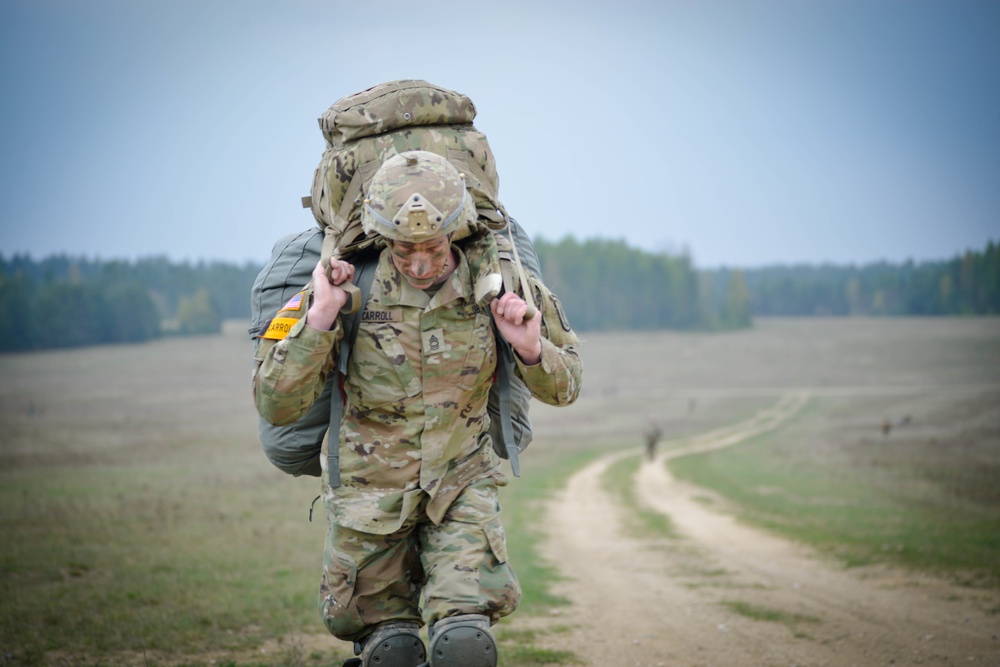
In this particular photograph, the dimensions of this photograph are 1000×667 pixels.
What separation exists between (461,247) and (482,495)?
52.1 inches

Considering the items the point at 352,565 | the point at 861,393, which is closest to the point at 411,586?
the point at 352,565

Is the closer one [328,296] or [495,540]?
[328,296]

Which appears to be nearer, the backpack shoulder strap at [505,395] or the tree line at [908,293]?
the backpack shoulder strap at [505,395]

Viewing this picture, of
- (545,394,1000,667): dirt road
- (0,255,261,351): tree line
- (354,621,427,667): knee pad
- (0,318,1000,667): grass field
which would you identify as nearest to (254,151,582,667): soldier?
(354,621,427,667): knee pad

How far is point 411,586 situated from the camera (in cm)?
481

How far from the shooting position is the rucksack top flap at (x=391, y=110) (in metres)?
4.89

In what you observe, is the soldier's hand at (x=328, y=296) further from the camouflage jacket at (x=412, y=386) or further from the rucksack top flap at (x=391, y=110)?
the rucksack top flap at (x=391, y=110)

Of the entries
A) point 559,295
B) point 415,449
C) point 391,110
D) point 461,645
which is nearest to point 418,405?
point 415,449

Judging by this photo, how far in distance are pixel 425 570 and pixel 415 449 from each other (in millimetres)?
619

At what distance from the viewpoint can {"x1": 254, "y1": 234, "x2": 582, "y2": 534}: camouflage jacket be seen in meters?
4.48

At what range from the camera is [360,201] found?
4762mm

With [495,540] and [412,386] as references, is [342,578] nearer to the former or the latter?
[495,540]

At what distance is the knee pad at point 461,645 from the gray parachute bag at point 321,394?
0.87 meters

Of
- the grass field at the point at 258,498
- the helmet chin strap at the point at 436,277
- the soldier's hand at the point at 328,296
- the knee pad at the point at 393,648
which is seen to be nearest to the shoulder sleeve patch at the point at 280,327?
the soldier's hand at the point at 328,296
